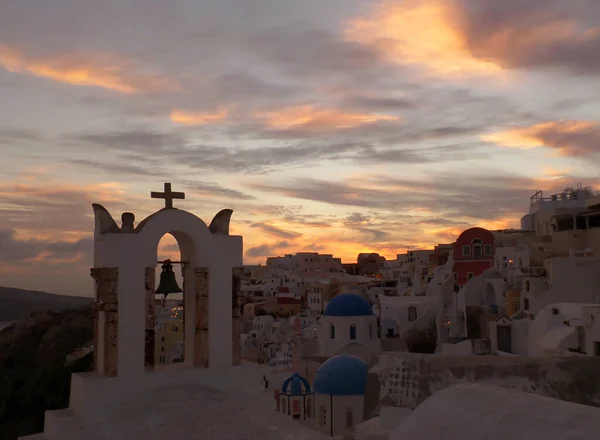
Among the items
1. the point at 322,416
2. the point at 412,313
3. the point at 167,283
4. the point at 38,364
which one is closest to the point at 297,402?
the point at 322,416

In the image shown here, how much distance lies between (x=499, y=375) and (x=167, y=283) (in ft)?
25.5

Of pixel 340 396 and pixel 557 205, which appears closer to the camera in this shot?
pixel 340 396

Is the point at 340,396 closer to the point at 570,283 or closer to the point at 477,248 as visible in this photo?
the point at 570,283

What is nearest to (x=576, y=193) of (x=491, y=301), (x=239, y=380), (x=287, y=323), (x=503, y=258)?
(x=503, y=258)

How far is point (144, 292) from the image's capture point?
853cm

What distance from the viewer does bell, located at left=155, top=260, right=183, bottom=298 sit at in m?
9.48

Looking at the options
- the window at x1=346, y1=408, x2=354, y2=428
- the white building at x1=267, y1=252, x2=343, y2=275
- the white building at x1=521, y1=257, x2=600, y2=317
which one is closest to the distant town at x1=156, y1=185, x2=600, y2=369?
the white building at x1=521, y1=257, x2=600, y2=317

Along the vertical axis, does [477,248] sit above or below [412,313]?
above

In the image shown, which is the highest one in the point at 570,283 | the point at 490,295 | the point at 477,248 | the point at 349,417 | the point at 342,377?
the point at 477,248

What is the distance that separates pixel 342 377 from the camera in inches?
857

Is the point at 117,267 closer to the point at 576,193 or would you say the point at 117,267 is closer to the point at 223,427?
the point at 223,427

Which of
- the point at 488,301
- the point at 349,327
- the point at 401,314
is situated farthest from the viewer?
the point at 401,314

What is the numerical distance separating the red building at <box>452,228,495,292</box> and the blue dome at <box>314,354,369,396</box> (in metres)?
22.9

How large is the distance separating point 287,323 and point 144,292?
4980 cm
